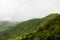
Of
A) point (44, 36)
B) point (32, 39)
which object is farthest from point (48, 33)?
point (32, 39)

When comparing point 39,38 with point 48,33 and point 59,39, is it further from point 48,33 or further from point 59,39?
point 59,39

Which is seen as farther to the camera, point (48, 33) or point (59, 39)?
point (48, 33)

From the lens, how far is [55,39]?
186125mm

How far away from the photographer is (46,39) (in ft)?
621

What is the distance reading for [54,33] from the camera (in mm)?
194125

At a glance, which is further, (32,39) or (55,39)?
(32,39)

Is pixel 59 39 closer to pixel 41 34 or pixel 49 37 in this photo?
pixel 49 37

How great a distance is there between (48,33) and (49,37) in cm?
777

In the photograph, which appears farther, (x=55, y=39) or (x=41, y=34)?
(x=41, y=34)

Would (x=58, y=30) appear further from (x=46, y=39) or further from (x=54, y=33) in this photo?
(x=46, y=39)

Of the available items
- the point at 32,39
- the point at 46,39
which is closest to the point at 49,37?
the point at 46,39

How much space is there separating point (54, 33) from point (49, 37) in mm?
8226

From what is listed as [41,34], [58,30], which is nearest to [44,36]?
[41,34]

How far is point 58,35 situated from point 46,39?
47.7 ft
